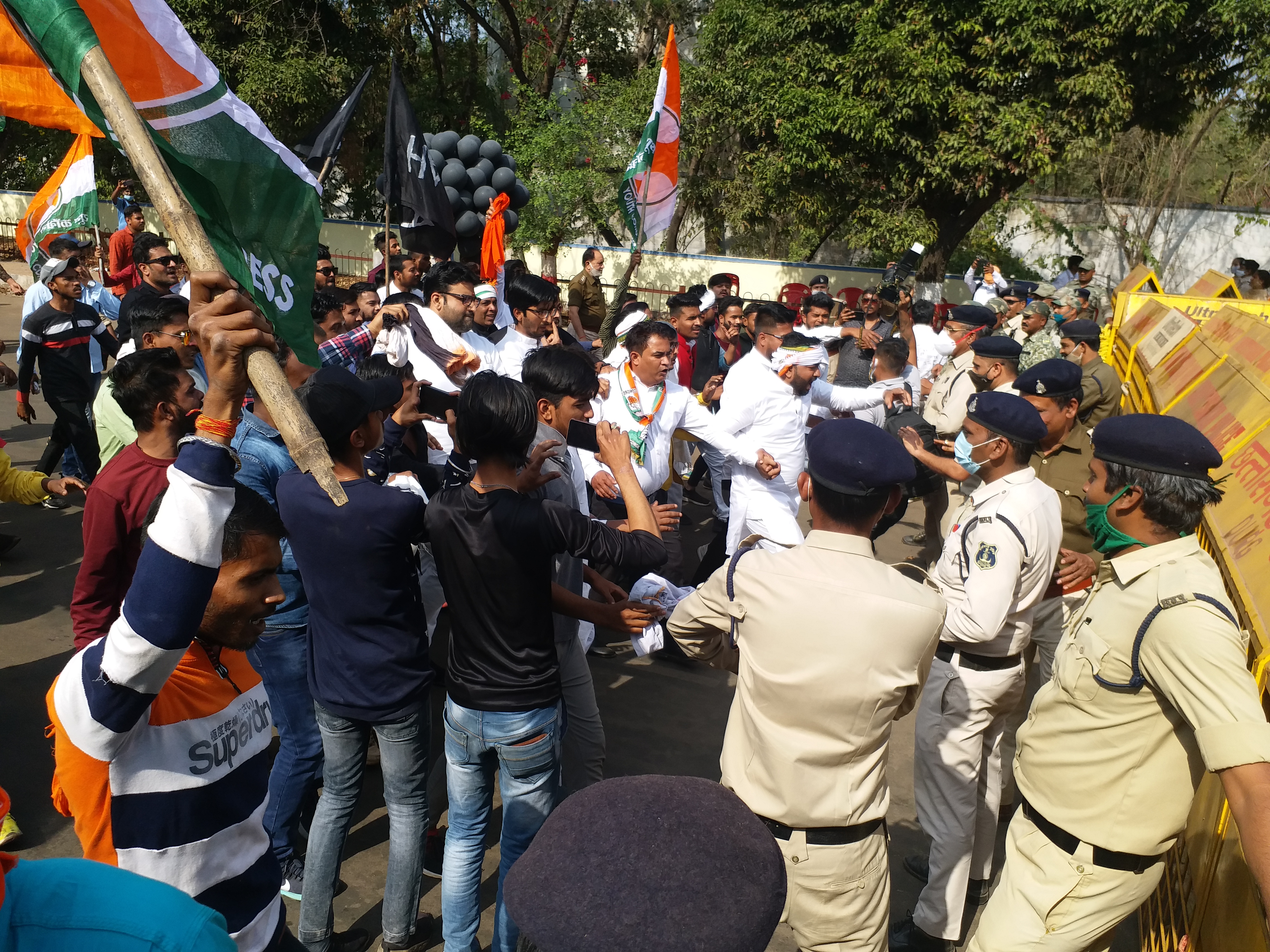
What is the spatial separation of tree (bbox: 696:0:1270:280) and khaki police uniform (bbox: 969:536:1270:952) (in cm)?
1488

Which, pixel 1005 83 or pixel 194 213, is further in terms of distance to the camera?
pixel 1005 83

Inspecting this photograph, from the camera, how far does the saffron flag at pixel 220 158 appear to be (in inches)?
103

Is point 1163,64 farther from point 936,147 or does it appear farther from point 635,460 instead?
point 635,460

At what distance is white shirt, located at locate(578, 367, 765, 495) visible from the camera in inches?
213

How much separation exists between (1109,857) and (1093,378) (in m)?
4.72

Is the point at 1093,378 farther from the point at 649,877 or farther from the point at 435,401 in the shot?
the point at 649,877

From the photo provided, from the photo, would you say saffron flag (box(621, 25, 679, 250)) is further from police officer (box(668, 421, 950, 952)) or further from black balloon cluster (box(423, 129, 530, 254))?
police officer (box(668, 421, 950, 952))

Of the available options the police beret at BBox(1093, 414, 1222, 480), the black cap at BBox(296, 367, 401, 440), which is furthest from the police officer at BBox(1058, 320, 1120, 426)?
the black cap at BBox(296, 367, 401, 440)

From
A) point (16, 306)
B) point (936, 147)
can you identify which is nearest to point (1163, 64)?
point (936, 147)

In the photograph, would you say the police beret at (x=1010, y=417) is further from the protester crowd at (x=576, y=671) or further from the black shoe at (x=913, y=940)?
the black shoe at (x=913, y=940)

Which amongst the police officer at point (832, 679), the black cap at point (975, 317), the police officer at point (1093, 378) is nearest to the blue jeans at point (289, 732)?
the police officer at point (832, 679)

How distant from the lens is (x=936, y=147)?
1628 cm

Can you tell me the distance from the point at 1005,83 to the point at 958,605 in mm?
14901

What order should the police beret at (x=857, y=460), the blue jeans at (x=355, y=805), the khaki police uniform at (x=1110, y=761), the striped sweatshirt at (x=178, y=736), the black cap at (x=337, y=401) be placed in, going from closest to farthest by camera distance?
1. the striped sweatshirt at (x=178, y=736)
2. the khaki police uniform at (x=1110, y=761)
3. the police beret at (x=857, y=460)
4. the black cap at (x=337, y=401)
5. the blue jeans at (x=355, y=805)
